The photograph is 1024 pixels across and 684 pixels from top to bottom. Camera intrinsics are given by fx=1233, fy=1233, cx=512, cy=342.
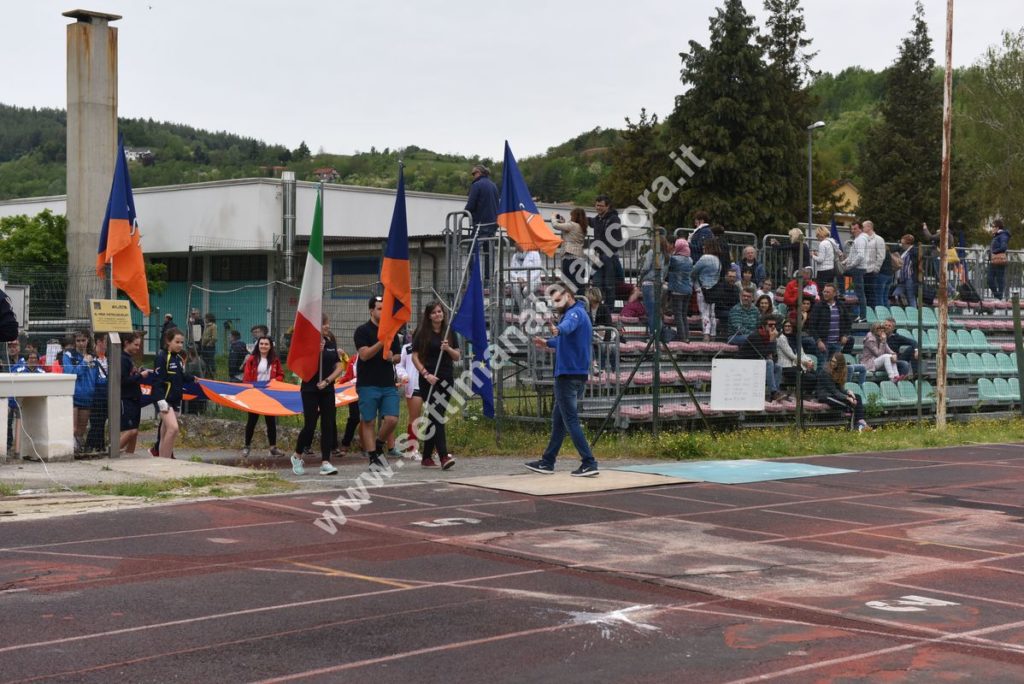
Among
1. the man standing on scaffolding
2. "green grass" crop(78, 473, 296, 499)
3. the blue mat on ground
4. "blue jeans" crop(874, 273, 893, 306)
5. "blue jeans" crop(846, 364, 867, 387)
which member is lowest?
the blue mat on ground

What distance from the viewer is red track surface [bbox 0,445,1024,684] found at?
629 centimetres

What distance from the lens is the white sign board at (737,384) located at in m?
18.0

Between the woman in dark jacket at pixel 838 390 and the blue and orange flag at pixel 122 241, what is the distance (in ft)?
34.7

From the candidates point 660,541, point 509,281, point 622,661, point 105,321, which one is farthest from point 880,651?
point 509,281

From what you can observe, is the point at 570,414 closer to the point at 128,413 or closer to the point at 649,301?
the point at 649,301

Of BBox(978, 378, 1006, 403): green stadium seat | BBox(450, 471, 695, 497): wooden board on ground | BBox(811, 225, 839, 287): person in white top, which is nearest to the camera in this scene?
BBox(450, 471, 695, 497): wooden board on ground

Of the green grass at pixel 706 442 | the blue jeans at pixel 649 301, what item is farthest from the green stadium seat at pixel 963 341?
the blue jeans at pixel 649 301

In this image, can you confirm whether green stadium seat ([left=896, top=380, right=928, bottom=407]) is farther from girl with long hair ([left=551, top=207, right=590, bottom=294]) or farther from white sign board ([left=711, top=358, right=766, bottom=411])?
girl with long hair ([left=551, top=207, right=590, bottom=294])

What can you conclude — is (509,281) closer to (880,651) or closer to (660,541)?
(660,541)

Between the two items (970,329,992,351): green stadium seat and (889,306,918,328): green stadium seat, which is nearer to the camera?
(889,306,918,328): green stadium seat

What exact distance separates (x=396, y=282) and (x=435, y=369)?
1127 millimetres

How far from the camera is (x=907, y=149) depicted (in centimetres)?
7775

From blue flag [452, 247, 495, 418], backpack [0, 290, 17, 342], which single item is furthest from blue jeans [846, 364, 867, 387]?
backpack [0, 290, 17, 342]

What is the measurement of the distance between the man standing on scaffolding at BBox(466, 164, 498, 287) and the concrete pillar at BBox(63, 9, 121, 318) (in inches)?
871
